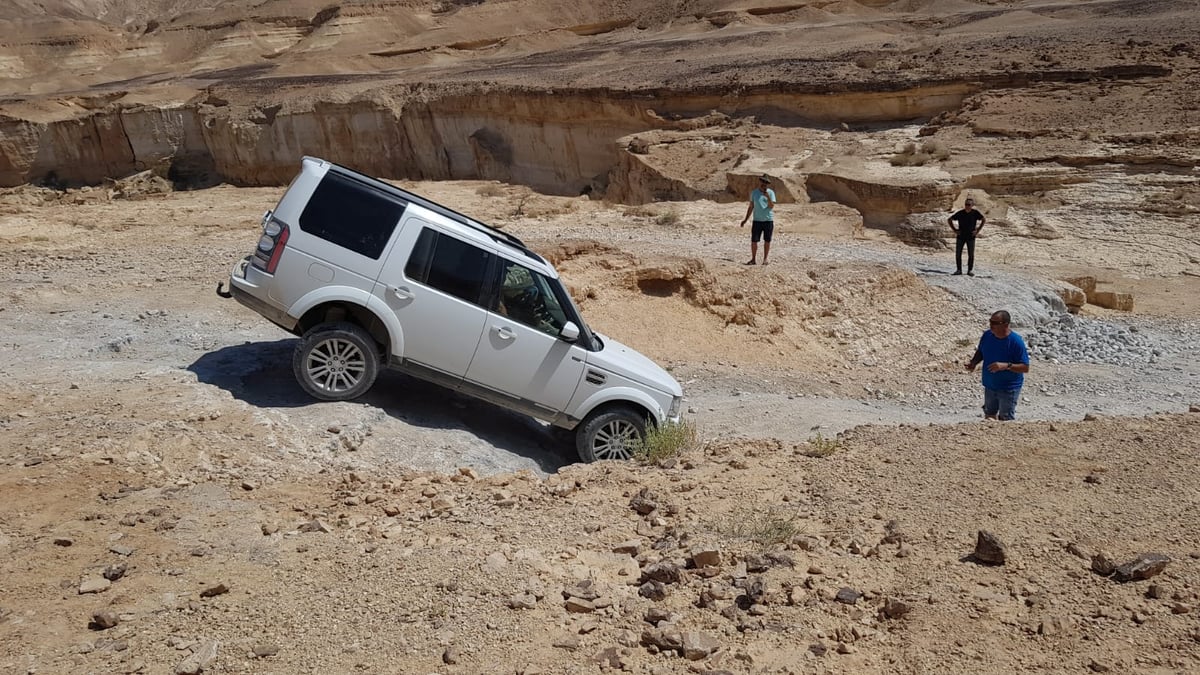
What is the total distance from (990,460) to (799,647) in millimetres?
2786

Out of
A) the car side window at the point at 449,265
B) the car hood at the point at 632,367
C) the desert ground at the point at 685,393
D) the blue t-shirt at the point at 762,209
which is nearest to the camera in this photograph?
the desert ground at the point at 685,393

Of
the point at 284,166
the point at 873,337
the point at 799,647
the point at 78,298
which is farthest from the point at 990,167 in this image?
the point at 284,166

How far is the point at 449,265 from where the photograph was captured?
788 centimetres

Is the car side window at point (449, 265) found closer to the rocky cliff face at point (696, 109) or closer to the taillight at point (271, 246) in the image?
the taillight at point (271, 246)

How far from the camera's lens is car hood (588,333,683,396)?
26.7 ft

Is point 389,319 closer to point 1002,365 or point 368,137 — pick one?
point 1002,365

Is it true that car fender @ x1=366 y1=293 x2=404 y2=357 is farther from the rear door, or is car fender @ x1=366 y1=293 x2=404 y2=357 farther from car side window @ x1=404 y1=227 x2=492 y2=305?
car side window @ x1=404 y1=227 x2=492 y2=305

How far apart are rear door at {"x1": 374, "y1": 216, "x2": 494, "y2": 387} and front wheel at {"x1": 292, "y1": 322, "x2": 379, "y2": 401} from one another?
13.2 inches

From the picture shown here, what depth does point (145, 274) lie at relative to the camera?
46.4 feet

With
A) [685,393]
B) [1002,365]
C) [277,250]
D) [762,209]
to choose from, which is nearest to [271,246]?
[277,250]

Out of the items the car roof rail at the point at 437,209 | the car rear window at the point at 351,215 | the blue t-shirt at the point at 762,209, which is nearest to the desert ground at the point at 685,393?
the blue t-shirt at the point at 762,209

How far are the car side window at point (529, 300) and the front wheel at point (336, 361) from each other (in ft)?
3.81

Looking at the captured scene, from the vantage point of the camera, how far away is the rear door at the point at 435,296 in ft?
25.5

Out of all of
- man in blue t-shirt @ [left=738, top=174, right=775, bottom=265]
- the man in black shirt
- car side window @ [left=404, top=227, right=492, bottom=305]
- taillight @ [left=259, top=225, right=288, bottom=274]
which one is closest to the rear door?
car side window @ [left=404, top=227, right=492, bottom=305]
